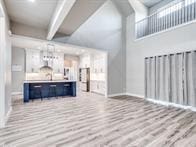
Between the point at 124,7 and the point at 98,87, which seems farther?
the point at 98,87

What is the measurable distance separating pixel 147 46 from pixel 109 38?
83.4 inches

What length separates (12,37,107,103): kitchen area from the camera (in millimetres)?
6645

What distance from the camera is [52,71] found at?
8.16 metres

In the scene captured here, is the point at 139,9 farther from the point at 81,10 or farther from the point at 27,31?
the point at 27,31

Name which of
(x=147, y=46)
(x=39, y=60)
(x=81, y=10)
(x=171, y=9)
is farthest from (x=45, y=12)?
(x=171, y=9)

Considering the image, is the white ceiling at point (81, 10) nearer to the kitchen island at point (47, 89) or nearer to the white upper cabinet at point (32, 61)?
the kitchen island at point (47, 89)

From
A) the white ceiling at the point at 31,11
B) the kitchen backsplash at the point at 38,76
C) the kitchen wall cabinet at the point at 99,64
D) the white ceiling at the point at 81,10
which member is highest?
the white ceiling at the point at 31,11

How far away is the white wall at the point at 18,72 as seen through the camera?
8320 millimetres

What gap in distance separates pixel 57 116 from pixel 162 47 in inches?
214

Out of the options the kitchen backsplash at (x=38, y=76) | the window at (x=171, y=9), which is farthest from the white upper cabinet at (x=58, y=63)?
the window at (x=171, y=9)

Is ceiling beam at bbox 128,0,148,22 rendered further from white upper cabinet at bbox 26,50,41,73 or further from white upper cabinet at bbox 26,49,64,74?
white upper cabinet at bbox 26,50,41,73

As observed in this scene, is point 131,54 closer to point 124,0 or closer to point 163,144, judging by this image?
point 124,0

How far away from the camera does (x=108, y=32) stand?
726 cm

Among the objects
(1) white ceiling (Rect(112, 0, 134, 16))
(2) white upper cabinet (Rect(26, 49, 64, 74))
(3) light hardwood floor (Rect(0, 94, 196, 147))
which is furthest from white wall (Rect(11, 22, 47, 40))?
(1) white ceiling (Rect(112, 0, 134, 16))
